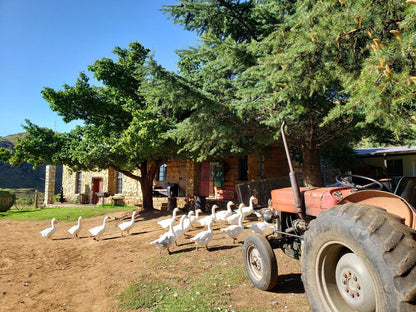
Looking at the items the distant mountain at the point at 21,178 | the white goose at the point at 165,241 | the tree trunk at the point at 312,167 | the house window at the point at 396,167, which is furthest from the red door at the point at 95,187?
the distant mountain at the point at 21,178

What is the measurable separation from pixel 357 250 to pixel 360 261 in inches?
12.5

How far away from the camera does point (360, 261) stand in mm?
2234

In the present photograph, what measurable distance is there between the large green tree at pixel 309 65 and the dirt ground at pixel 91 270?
3080 mm

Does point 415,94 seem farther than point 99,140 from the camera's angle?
No

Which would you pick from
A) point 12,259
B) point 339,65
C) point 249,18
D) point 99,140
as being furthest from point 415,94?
point 99,140

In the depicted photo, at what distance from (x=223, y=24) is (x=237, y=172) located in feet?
28.0

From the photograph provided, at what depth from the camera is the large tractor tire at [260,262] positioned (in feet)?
11.9

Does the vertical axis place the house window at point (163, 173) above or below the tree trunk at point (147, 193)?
above

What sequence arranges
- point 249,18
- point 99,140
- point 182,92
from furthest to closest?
point 99,140, point 249,18, point 182,92

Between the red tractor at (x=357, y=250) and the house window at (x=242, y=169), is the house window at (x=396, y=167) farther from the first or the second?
the red tractor at (x=357, y=250)

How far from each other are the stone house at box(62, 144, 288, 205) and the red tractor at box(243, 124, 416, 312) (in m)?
8.42

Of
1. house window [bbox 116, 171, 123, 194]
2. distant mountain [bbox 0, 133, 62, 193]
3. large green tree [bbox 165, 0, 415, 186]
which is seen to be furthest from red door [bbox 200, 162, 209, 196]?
distant mountain [bbox 0, 133, 62, 193]

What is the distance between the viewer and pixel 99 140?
36.3 feet

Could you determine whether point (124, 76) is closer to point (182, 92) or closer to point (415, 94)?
point (182, 92)
